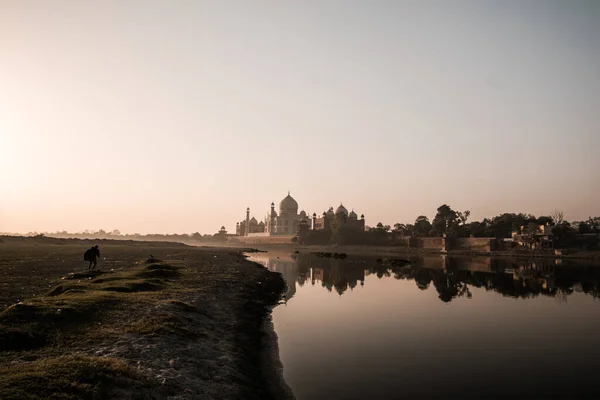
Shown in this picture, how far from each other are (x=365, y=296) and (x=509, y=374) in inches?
569

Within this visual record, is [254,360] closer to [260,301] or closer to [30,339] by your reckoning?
[30,339]

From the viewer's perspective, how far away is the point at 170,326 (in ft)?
38.3

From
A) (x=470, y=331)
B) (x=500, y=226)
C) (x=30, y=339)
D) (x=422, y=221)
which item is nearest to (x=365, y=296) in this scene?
(x=470, y=331)

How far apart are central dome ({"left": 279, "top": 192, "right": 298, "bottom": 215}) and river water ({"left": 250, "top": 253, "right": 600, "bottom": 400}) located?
11832 centimetres

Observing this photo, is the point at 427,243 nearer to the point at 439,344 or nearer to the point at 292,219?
the point at 292,219

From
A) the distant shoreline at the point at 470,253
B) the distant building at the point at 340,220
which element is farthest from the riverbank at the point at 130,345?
the distant building at the point at 340,220

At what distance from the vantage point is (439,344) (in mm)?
14172

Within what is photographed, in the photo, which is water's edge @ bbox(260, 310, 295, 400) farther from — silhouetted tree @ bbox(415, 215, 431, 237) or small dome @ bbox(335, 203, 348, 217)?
small dome @ bbox(335, 203, 348, 217)

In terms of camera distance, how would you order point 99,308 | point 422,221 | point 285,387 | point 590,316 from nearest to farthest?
1. point 285,387
2. point 99,308
3. point 590,316
4. point 422,221

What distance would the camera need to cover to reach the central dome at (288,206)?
14575 centimetres

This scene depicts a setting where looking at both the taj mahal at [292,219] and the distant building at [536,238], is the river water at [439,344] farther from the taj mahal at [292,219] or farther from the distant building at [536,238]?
the taj mahal at [292,219]

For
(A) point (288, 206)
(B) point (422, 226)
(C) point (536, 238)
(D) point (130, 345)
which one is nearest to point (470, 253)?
(C) point (536, 238)

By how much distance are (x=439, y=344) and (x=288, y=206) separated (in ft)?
434

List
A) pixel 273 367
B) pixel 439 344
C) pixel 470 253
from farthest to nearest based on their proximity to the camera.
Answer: pixel 470 253
pixel 439 344
pixel 273 367
